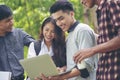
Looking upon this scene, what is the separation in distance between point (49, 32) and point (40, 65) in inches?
26.9

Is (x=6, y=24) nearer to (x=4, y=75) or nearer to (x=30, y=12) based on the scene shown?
(x=4, y=75)

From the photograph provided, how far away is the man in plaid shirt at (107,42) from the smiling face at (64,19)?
59 centimetres

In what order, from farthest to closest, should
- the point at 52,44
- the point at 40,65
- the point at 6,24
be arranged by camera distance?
the point at 6,24
the point at 52,44
the point at 40,65

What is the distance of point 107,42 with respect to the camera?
3340 millimetres

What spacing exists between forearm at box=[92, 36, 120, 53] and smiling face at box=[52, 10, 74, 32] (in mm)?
867

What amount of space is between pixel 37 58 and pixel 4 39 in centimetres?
104

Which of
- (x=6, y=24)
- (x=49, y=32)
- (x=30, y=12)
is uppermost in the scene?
(x=6, y=24)

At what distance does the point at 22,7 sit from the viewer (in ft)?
36.4

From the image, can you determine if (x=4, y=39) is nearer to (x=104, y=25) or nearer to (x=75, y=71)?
(x=75, y=71)

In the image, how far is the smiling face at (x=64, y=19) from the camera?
418 centimetres

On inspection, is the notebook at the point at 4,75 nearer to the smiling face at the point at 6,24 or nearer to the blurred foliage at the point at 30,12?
the smiling face at the point at 6,24

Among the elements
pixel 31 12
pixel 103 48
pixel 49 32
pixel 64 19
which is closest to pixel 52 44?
pixel 49 32

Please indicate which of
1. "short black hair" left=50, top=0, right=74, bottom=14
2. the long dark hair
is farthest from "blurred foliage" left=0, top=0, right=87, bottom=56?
"short black hair" left=50, top=0, right=74, bottom=14

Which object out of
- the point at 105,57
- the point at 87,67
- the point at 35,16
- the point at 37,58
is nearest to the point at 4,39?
the point at 37,58
